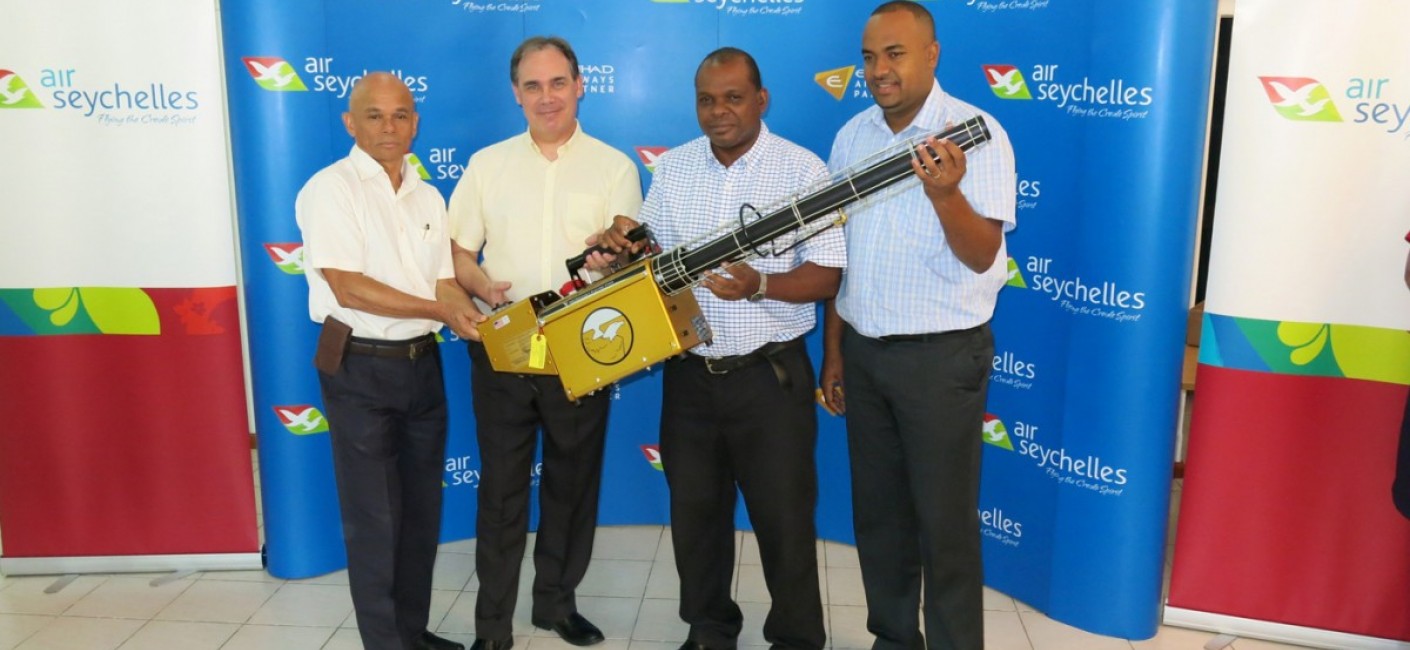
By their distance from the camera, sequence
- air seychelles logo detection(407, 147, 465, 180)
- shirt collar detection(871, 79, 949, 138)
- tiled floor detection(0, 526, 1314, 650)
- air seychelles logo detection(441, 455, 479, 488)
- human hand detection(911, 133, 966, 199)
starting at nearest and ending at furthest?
human hand detection(911, 133, 966, 199) < shirt collar detection(871, 79, 949, 138) < tiled floor detection(0, 526, 1314, 650) < air seychelles logo detection(407, 147, 465, 180) < air seychelles logo detection(441, 455, 479, 488)

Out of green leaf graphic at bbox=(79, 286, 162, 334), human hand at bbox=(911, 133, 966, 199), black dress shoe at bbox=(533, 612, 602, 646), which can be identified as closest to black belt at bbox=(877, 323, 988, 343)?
human hand at bbox=(911, 133, 966, 199)

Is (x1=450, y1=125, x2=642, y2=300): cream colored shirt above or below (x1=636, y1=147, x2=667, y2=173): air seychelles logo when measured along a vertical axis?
below

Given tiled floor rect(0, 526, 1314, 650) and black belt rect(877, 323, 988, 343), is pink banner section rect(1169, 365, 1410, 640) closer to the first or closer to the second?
tiled floor rect(0, 526, 1314, 650)

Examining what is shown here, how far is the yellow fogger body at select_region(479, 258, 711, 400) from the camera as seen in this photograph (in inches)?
103

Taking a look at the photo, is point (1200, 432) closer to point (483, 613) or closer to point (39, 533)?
point (483, 613)

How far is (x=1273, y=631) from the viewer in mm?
3396

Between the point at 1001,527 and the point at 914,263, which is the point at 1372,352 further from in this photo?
the point at 914,263

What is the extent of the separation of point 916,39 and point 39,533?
362 cm

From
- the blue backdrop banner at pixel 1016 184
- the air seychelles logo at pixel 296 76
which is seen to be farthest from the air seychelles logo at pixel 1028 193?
the air seychelles logo at pixel 296 76

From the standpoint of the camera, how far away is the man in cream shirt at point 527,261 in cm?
310

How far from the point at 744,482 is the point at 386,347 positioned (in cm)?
109

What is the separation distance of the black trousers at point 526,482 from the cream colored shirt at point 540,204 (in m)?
0.29

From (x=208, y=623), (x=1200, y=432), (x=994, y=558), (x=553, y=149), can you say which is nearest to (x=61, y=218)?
(x=208, y=623)

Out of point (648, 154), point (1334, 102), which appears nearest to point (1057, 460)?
Answer: point (1334, 102)
